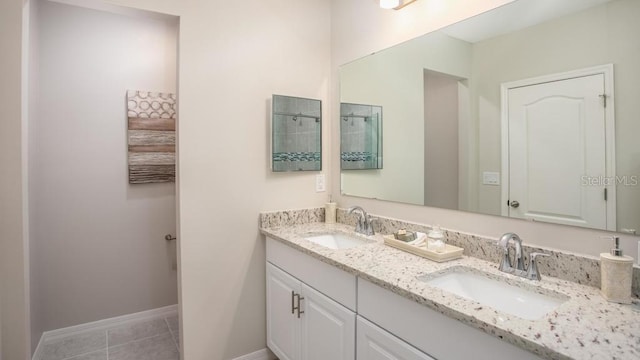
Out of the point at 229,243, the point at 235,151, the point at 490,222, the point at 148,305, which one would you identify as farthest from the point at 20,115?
the point at 490,222

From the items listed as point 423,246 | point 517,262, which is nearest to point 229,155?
point 423,246

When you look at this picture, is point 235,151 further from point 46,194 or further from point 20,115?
point 46,194

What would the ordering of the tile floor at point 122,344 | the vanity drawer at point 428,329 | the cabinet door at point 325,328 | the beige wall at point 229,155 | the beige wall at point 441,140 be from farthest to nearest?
1. the tile floor at point 122,344
2. the beige wall at point 229,155
3. the beige wall at point 441,140
4. the cabinet door at point 325,328
5. the vanity drawer at point 428,329

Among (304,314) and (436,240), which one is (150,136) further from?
(436,240)

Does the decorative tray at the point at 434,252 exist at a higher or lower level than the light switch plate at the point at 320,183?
lower

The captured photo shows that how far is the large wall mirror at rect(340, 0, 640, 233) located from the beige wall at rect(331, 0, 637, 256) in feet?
0.14

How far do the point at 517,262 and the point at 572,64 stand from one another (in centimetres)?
74

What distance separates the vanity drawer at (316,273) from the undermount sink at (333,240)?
0.62 feet

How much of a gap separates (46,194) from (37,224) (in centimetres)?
22

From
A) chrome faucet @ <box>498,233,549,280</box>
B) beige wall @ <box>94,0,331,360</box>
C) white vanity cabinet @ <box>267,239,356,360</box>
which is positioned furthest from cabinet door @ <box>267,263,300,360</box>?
chrome faucet @ <box>498,233,549,280</box>

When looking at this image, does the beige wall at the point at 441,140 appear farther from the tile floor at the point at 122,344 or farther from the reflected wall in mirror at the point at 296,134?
the tile floor at the point at 122,344

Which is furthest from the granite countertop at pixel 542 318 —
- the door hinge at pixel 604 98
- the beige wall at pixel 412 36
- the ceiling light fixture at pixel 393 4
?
the ceiling light fixture at pixel 393 4

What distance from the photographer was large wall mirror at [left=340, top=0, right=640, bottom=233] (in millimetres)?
1071

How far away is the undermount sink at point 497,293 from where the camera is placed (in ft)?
3.58
